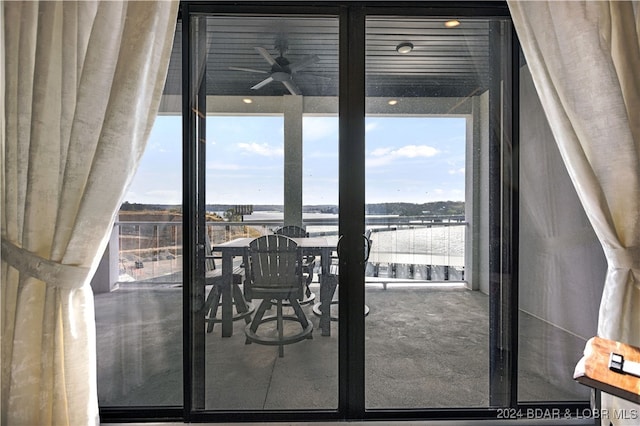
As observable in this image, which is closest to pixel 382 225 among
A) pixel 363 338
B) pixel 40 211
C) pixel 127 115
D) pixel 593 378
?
pixel 363 338

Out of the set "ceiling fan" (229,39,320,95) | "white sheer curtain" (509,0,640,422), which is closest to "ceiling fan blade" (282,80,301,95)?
"ceiling fan" (229,39,320,95)

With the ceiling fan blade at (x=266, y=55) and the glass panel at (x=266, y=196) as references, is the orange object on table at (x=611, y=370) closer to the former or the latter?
the glass panel at (x=266, y=196)

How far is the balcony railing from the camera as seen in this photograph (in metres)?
1.60

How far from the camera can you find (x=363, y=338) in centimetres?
162

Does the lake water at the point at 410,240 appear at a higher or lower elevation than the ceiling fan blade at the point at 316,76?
lower

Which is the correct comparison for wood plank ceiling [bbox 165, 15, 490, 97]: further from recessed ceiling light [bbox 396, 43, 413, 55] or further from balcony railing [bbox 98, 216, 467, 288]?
balcony railing [bbox 98, 216, 467, 288]

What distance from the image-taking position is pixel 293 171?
5.58 ft

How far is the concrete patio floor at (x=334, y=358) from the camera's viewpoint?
1.62 m

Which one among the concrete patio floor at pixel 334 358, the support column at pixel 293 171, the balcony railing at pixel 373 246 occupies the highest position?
the support column at pixel 293 171

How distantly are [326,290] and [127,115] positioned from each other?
1376mm

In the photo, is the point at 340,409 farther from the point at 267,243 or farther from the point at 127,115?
the point at 127,115

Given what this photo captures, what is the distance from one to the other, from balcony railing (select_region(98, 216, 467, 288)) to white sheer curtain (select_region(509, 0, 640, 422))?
2.07 feet

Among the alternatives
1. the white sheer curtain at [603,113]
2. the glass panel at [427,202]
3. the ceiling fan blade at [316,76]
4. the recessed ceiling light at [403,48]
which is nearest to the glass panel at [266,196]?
the ceiling fan blade at [316,76]

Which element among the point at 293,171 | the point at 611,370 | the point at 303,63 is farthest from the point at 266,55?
the point at 611,370
